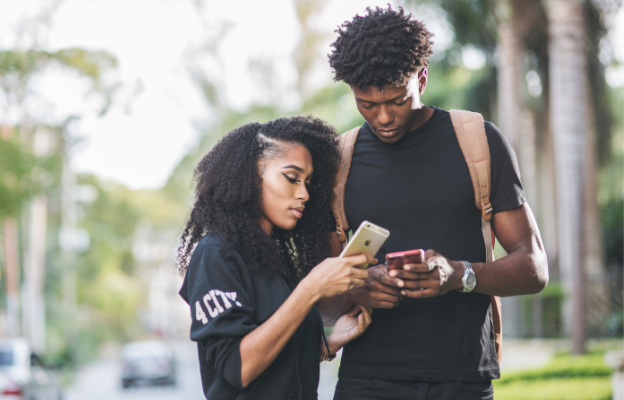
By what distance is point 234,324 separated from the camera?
2.26m

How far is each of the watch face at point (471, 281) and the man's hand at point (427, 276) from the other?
0.26 feet

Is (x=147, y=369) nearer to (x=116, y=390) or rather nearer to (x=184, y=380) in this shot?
(x=116, y=390)

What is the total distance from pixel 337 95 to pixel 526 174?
925 cm

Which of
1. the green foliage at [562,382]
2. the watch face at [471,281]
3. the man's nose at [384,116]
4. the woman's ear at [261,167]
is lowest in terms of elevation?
the green foliage at [562,382]

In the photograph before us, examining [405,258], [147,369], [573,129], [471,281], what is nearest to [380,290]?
[405,258]

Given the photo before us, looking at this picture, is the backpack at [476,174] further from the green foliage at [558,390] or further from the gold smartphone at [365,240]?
the green foliage at [558,390]

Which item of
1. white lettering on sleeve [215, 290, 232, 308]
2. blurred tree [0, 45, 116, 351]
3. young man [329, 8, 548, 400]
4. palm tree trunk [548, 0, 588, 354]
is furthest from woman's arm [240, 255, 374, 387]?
blurred tree [0, 45, 116, 351]

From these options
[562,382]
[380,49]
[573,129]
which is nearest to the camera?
[380,49]

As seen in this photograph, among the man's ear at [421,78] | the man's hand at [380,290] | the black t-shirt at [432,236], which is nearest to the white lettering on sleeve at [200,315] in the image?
the man's hand at [380,290]

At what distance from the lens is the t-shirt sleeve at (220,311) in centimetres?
226

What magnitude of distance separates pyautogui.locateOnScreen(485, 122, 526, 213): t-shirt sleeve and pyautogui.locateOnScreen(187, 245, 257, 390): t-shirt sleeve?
945 mm

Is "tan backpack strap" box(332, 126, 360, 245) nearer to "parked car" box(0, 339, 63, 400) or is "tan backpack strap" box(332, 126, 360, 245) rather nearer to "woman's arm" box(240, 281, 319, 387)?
"woman's arm" box(240, 281, 319, 387)

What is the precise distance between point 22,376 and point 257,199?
10.6 metres

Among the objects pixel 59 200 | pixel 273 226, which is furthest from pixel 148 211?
pixel 273 226
